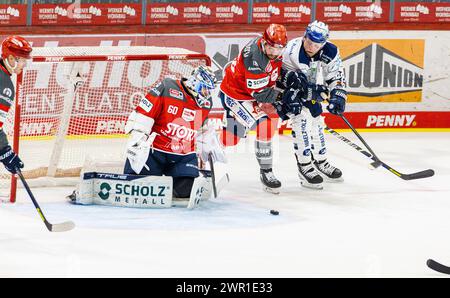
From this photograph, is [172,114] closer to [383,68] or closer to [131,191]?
[131,191]

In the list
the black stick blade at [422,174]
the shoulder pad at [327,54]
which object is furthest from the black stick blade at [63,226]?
the black stick blade at [422,174]

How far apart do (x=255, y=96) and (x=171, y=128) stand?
73 cm

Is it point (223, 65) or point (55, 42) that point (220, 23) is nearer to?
point (223, 65)

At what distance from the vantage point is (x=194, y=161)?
257 inches

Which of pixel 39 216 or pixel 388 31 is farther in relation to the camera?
pixel 388 31

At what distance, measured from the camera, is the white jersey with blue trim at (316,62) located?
7043 mm

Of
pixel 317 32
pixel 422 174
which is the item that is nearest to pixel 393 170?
pixel 422 174

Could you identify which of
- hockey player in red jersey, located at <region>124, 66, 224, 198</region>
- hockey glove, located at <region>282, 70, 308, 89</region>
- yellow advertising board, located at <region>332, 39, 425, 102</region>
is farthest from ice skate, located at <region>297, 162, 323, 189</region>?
yellow advertising board, located at <region>332, 39, 425, 102</region>

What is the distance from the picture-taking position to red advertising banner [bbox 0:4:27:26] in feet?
28.8

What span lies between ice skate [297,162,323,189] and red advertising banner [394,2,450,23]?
2.85m

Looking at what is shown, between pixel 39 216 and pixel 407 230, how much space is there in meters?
2.20

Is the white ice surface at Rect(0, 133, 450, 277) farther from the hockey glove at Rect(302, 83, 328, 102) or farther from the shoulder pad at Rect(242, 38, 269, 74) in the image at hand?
the shoulder pad at Rect(242, 38, 269, 74)

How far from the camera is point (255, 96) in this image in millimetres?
6809
